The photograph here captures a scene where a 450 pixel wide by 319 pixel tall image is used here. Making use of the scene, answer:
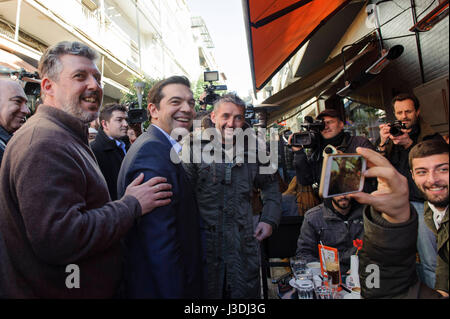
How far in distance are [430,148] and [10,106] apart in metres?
2.68

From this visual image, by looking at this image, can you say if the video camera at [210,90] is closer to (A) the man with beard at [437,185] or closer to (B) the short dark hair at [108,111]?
(B) the short dark hair at [108,111]

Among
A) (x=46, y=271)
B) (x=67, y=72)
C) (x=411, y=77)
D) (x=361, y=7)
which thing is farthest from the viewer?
(x=361, y=7)

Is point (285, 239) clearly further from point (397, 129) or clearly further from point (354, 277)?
point (397, 129)

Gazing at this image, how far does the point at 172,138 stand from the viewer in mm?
1281

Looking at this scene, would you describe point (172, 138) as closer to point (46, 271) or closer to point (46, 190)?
point (46, 190)

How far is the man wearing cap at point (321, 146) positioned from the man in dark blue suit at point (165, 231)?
1456mm

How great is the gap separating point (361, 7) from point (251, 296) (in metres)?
5.55

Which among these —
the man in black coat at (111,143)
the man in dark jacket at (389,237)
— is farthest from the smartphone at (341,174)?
the man in black coat at (111,143)

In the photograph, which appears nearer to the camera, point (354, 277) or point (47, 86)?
point (47, 86)

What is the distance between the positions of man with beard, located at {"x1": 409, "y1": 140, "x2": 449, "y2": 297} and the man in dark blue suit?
0.82 metres

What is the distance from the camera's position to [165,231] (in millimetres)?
942

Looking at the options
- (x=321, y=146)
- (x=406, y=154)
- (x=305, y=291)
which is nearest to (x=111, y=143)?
(x=321, y=146)

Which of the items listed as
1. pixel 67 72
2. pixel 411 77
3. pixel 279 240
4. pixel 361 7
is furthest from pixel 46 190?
pixel 361 7

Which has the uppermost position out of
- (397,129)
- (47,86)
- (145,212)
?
(47,86)
